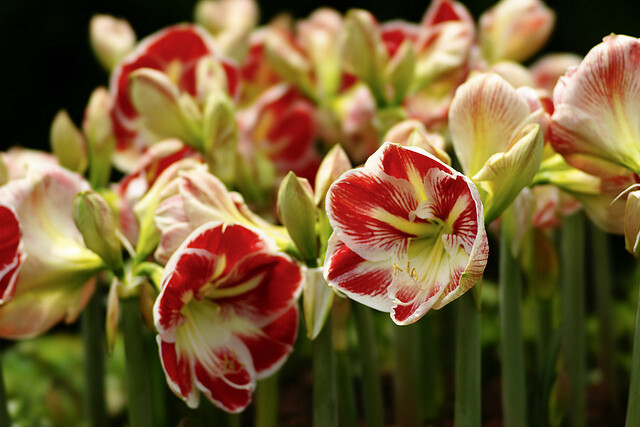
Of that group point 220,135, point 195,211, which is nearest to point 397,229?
point 195,211

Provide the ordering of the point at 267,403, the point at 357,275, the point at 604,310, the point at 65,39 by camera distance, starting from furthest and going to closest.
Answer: the point at 65,39, the point at 604,310, the point at 267,403, the point at 357,275

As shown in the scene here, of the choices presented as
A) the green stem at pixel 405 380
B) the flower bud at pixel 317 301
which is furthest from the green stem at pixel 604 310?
the flower bud at pixel 317 301

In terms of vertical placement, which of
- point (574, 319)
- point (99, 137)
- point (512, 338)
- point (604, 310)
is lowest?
point (604, 310)

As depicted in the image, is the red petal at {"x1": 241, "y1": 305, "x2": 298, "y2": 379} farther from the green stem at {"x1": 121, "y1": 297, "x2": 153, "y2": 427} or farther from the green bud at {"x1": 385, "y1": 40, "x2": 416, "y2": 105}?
the green bud at {"x1": 385, "y1": 40, "x2": 416, "y2": 105}

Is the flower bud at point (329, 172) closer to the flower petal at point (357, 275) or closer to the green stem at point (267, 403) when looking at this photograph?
the flower petal at point (357, 275)

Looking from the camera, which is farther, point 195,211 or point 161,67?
point 161,67

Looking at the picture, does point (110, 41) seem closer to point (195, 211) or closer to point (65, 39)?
point (195, 211)
